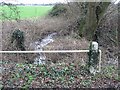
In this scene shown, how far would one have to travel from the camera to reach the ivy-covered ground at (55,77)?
18.1 feet

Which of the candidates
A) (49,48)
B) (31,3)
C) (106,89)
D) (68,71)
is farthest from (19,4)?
(106,89)

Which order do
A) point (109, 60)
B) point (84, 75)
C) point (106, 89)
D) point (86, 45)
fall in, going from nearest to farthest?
point (106, 89) → point (84, 75) → point (109, 60) → point (86, 45)

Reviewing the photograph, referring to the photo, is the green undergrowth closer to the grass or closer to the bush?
the grass

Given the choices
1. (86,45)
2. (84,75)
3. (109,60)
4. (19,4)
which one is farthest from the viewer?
(19,4)

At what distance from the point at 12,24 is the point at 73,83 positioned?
5010 mm

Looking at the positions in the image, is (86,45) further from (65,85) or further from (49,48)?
(65,85)

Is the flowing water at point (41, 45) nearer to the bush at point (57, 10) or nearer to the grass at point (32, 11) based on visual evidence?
the grass at point (32, 11)

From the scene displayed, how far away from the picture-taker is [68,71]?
6.12 metres

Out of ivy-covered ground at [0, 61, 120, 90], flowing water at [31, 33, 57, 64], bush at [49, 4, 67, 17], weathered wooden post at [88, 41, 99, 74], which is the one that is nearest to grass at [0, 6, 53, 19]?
bush at [49, 4, 67, 17]

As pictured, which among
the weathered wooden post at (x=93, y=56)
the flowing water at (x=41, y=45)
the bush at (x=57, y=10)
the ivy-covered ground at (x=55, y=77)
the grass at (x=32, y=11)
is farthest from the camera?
the bush at (x=57, y=10)

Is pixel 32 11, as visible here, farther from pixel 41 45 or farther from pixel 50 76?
pixel 50 76

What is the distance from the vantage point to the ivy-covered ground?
5.53 meters

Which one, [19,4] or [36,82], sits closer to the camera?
[36,82]

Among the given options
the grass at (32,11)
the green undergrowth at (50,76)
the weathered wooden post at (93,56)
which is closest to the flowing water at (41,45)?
the grass at (32,11)
